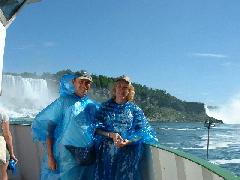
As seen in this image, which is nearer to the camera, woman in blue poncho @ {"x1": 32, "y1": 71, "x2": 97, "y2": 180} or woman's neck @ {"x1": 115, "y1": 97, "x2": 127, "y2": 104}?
woman in blue poncho @ {"x1": 32, "y1": 71, "x2": 97, "y2": 180}

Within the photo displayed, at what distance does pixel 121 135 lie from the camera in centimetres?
409

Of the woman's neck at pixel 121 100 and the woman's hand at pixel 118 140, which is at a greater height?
the woman's neck at pixel 121 100

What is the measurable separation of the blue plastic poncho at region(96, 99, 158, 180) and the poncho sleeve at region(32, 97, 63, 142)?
0.36 m

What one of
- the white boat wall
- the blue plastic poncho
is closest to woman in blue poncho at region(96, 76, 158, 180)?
the blue plastic poncho

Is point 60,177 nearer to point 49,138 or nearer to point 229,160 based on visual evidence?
point 49,138

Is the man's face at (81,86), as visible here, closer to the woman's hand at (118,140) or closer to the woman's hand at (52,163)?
the woman's hand at (118,140)

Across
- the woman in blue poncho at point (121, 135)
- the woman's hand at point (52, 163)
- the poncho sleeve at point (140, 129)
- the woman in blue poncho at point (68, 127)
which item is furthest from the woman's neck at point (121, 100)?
the woman's hand at point (52, 163)

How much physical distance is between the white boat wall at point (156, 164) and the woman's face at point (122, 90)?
0.51 metres

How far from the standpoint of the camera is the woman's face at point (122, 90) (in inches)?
158

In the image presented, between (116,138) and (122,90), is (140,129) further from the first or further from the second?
(122,90)

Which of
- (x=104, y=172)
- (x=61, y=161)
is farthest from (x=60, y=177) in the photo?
(x=104, y=172)

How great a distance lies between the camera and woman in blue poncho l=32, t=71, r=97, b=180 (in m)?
3.96

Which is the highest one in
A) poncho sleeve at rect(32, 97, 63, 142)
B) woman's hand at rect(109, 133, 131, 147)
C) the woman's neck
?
the woman's neck

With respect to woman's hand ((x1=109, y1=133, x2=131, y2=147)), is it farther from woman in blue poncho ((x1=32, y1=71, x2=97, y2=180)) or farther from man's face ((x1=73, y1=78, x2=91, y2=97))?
man's face ((x1=73, y1=78, x2=91, y2=97))
